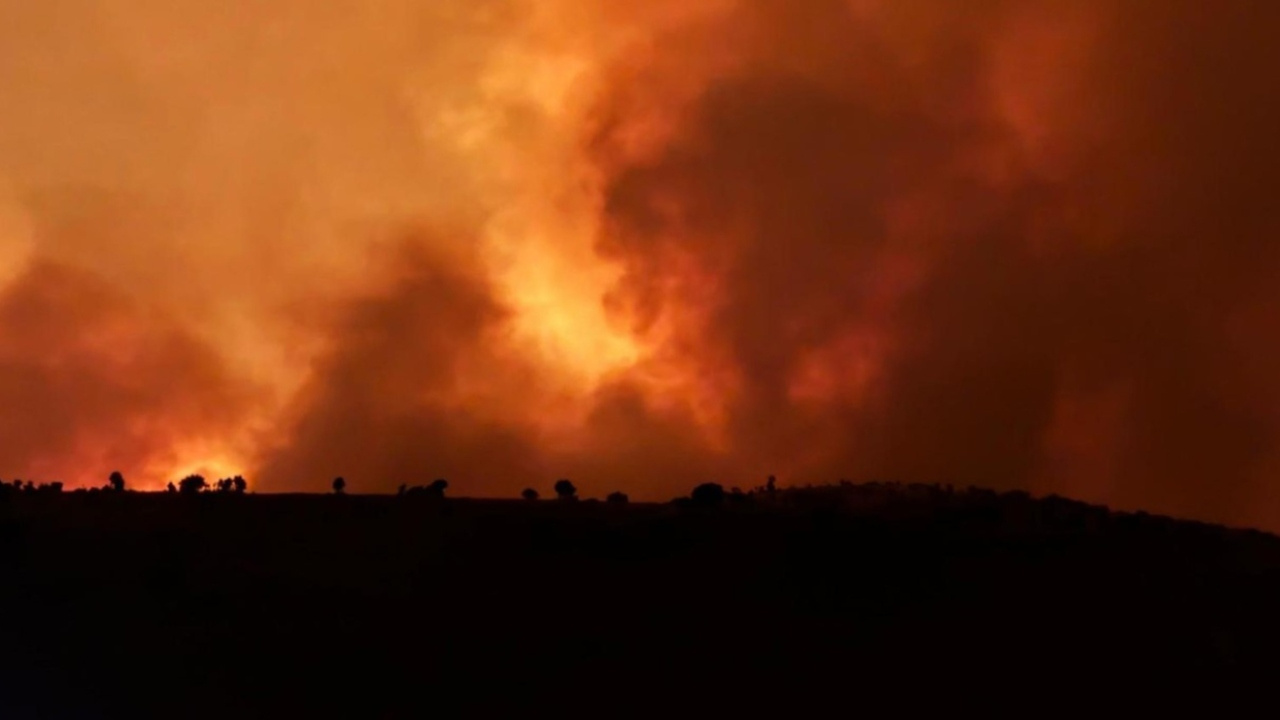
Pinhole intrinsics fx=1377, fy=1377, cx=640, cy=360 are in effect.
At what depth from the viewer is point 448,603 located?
20578mm

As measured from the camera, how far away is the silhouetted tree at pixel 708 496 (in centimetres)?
2444

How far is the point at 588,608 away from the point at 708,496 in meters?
4.94

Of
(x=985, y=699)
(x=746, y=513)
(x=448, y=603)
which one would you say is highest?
(x=746, y=513)

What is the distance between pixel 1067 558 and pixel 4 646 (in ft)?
53.7

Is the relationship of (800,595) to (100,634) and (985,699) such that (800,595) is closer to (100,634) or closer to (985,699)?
(985,699)

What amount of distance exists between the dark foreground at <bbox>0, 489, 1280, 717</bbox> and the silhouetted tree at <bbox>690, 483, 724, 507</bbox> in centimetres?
43

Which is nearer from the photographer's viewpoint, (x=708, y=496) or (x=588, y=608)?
(x=588, y=608)

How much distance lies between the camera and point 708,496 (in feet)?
81.6

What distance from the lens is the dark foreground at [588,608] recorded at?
60.6 feet

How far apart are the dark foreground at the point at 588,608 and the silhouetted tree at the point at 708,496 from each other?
16.9 inches

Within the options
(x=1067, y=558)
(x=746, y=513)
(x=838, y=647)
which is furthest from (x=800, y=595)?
(x=1067, y=558)

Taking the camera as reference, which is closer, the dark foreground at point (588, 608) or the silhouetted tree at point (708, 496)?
the dark foreground at point (588, 608)

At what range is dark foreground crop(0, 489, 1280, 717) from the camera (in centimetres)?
1847

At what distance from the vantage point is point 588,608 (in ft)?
67.4
